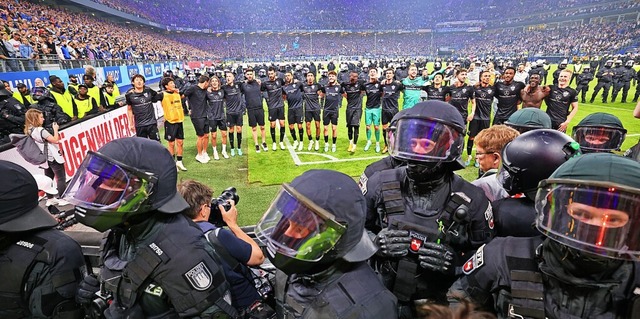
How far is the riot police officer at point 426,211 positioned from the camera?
86.4 inches

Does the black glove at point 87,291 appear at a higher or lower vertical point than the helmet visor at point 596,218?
lower

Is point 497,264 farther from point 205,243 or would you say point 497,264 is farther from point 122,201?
point 122,201

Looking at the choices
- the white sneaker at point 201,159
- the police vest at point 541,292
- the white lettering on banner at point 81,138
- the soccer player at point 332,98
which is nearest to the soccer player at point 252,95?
the white sneaker at point 201,159

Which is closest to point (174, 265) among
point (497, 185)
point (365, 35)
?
point (497, 185)

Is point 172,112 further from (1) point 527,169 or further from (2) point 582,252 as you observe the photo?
(2) point 582,252

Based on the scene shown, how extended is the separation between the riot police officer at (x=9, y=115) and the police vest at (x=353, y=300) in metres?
7.70

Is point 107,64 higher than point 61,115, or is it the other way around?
point 107,64

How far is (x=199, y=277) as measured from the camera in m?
1.91

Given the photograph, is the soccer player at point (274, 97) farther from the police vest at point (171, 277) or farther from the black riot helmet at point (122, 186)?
the police vest at point (171, 277)

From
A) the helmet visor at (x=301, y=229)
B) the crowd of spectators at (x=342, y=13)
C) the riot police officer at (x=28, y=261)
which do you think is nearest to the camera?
the helmet visor at (x=301, y=229)

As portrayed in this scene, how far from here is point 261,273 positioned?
3.24 meters

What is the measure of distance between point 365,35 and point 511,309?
250 feet

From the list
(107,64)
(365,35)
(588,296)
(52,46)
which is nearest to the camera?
(588,296)

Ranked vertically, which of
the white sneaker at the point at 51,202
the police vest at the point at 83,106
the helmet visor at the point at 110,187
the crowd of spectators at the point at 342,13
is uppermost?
the crowd of spectators at the point at 342,13
